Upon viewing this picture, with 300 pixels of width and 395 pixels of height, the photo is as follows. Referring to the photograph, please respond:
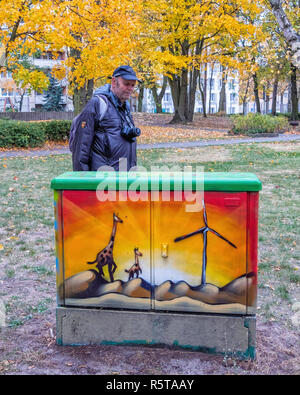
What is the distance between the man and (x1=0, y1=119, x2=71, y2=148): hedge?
1484cm

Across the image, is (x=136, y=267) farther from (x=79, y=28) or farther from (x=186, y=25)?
(x=186, y=25)

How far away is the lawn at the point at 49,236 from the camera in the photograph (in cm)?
450

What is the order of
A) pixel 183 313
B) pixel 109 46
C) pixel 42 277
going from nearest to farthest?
pixel 183 313, pixel 42 277, pixel 109 46

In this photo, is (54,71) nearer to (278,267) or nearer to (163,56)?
(163,56)

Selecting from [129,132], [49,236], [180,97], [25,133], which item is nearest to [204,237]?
[129,132]

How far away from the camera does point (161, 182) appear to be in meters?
3.31

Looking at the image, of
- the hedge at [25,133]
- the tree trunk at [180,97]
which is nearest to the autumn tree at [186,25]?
the tree trunk at [180,97]

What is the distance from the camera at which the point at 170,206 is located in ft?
11.0

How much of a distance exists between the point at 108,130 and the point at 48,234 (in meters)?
2.85

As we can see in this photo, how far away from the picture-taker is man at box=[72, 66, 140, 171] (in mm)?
4281

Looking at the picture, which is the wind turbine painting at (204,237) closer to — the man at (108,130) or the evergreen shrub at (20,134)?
the man at (108,130)

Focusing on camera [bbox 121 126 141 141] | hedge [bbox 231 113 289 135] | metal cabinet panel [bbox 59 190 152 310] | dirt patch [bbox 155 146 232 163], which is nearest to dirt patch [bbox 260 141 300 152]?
dirt patch [bbox 155 146 232 163]
